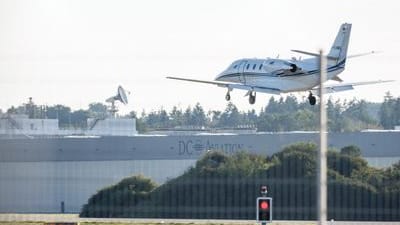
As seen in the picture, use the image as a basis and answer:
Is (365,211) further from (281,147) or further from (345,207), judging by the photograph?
(281,147)

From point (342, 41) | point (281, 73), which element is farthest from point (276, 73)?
point (342, 41)

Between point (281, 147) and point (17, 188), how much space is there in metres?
7.33

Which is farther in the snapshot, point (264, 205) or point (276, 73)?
point (276, 73)

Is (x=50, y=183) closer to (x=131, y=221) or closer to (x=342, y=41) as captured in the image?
(x=131, y=221)

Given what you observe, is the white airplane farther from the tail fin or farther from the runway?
the runway

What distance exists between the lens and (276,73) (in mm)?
36500

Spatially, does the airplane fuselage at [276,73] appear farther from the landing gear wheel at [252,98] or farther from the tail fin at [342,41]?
the landing gear wheel at [252,98]

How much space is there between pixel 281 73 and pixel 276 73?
2.28 ft

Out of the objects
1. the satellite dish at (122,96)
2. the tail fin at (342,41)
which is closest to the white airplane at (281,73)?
the tail fin at (342,41)

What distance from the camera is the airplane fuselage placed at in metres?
31.0

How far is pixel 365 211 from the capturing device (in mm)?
17328

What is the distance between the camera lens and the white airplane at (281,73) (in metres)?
29.8

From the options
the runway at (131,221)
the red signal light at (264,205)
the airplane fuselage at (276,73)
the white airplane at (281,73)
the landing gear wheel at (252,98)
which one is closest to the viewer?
Answer: the red signal light at (264,205)

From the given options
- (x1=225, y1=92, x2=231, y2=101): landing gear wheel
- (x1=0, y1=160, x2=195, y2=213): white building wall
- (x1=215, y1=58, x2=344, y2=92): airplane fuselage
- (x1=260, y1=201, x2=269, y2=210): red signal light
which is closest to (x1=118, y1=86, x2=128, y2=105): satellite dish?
(x1=0, y1=160, x2=195, y2=213): white building wall
